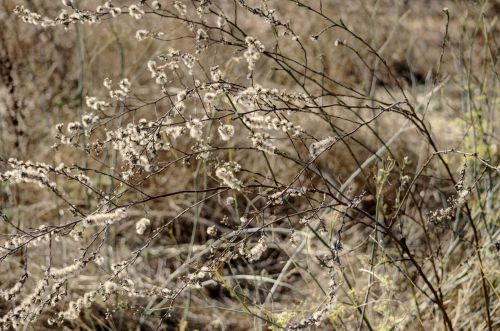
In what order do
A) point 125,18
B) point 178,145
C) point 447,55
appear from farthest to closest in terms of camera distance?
1. point 447,55
2. point 125,18
3. point 178,145

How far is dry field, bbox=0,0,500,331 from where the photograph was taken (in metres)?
1.37

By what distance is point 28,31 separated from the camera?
14.7 ft

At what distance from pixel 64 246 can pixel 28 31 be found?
2151 millimetres

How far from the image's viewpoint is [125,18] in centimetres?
504

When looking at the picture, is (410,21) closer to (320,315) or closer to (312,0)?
(312,0)

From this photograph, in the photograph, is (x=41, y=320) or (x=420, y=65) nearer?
(x=41, y=320)

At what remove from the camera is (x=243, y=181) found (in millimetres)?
3758

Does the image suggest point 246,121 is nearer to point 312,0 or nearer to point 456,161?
point 456,161

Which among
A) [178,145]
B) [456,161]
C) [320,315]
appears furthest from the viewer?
[178,145]

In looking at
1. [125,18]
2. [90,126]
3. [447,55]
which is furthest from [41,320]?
[447,55]

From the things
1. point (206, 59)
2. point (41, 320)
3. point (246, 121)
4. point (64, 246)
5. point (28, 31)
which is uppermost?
point (28, 31)

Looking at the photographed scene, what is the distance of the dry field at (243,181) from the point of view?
1371mm

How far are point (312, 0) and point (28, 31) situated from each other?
277 cm

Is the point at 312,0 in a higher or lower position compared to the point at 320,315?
A: higher
